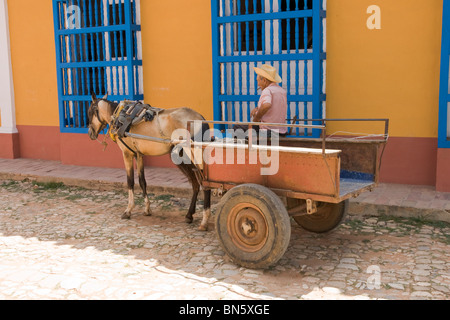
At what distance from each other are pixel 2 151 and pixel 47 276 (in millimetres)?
7322

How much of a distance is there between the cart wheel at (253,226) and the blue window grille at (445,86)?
134 inches

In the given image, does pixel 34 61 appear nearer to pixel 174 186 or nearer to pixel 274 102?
pixel 174 186

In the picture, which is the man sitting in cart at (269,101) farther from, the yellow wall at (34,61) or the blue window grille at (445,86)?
the yellow wall at (34,61)

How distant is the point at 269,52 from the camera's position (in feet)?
24.5

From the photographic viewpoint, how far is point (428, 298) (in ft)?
12.4

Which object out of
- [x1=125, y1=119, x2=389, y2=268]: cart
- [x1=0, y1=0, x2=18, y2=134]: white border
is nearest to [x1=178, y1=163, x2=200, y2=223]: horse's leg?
[x1=125, y1=119, x2=389, y2=268]: cart

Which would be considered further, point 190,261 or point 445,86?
point 445,86

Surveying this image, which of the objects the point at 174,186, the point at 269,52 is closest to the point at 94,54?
the point at 174,186

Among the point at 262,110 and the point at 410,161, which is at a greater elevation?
the point at 262,110

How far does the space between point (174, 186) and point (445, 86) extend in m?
4.07

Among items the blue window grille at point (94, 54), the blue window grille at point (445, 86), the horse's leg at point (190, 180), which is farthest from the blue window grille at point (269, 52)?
the horse's leg at point (190, 180)

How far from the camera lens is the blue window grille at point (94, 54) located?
868 centimetres

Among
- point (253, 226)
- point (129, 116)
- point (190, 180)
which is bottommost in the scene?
point (253, 226)

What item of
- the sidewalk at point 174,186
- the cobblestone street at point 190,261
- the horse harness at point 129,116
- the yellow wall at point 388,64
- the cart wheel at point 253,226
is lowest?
the cobblestone street at point 190,261
